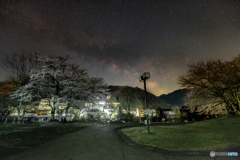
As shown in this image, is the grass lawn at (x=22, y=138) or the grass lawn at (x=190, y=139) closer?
the grass lawn at (x=190, y=139)

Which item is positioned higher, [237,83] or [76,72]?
[76,72]

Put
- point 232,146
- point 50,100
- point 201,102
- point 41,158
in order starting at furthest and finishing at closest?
point 50,100
point 201,102
point 232,146
point 41,158

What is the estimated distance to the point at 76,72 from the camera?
20.5 meters

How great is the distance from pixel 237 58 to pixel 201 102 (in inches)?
291

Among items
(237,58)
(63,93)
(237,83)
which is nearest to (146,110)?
(237,83)

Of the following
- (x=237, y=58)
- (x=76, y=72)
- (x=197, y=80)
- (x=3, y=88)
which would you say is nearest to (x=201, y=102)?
(x=197, y=80)

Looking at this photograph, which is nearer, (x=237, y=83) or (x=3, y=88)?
(x=237, y=83)

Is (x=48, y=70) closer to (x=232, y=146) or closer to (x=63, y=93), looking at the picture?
(x=63, y=93)

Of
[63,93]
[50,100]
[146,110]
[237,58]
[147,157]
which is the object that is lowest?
[147,157]

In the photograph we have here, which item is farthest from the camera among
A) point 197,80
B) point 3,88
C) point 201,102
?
point 3,88

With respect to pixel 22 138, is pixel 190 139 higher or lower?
higher

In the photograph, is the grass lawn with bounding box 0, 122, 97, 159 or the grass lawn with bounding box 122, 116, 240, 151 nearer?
the grass lawn with bounding box 122, 116, 240, 151

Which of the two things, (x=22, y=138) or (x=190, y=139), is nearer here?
(x=190, y=139)

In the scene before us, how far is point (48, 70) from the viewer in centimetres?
1806
